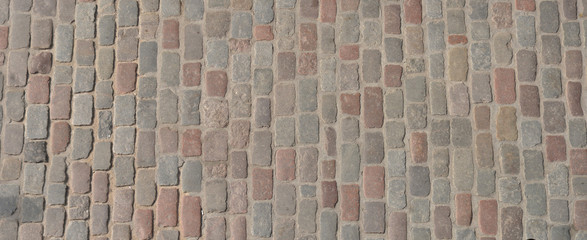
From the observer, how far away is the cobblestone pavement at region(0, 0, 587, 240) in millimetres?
4777

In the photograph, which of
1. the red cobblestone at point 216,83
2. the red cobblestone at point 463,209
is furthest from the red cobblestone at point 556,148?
the red cobblestone at point 216,83

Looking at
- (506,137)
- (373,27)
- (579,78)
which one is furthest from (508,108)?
(373,27)

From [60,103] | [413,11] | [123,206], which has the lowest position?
[123,206]

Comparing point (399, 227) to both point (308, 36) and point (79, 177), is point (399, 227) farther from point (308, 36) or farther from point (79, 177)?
point (79, 177)

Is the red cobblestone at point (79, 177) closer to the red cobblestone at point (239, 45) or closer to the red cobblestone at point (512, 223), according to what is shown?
the red cobblestone at point (239, 45)

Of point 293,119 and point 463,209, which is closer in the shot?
point 463,209

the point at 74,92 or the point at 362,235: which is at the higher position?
the point at 74,92

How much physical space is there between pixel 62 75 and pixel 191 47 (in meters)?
1.15

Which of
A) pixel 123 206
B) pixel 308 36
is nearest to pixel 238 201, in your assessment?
pixel 123 206

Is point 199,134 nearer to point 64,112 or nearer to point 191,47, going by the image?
point 191,47

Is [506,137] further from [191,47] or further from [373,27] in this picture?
[191,47]

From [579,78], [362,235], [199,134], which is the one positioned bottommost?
[362,235]

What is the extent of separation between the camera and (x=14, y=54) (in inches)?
197

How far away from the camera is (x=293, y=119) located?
4871mm
